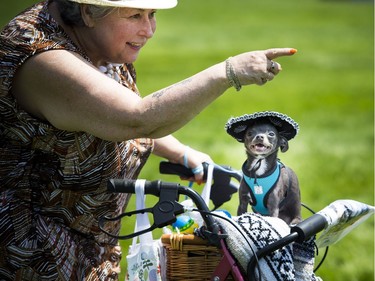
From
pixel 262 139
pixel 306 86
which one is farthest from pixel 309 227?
pixel 306 86

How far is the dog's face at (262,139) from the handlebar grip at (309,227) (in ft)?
1.17

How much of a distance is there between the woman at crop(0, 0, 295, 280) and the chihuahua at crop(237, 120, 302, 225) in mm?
328

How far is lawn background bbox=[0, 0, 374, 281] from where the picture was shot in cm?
820

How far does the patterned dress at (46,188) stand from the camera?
362 centimetres

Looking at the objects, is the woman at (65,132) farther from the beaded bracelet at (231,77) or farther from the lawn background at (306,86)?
the lawn background at (306,86)

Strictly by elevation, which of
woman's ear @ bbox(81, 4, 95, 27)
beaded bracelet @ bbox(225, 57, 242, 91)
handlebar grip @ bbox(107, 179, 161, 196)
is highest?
woman's ear @ bbox(81, 4, 95, 27)

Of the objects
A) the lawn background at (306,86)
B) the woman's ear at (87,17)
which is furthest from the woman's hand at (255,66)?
the lawn background at (306,86)

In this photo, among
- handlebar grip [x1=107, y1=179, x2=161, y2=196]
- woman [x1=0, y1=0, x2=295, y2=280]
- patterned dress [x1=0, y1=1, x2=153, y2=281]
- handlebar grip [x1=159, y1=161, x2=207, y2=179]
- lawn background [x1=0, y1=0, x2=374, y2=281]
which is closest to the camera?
handlebar grip [x1=107, y1=179, x2=161, y2=196]

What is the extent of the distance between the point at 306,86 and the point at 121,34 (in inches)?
490

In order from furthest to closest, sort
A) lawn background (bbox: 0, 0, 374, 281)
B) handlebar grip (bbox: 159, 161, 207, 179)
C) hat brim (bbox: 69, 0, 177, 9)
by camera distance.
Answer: lawn background (bbox: 0, 0, 374, 281) → handlebar grip (bbox: 159, 161, 207, 179) → hat brim (bbox: 69, 0, 177, 9)

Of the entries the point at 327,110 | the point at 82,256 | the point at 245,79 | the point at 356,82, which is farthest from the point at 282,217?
the point at 356,82

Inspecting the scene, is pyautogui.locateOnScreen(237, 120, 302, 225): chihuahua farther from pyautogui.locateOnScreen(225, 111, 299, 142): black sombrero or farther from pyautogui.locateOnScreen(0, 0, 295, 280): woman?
pyautogui.locateOnScreen(0, 0, 295, 280): woman

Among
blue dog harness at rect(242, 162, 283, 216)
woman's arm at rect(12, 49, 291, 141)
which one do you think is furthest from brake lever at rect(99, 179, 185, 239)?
blue dog harness at rect(242, 162, 283, 216)

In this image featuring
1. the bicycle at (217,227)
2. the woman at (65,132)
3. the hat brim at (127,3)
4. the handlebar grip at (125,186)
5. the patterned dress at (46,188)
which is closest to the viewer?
the bicycle at (217,227)
